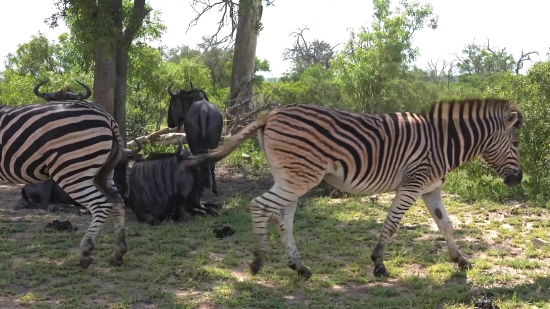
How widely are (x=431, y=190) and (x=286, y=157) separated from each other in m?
1.85

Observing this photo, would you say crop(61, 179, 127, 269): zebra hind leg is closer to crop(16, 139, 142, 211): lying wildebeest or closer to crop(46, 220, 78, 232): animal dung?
crop(46, 220, 78, 232): animal dung

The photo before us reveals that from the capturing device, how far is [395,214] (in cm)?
612

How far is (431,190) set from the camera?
639 centimetres

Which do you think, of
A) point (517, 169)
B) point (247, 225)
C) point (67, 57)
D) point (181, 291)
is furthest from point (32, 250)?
point (67, 57)

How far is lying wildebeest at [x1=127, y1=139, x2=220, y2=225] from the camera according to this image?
8359 millimetres

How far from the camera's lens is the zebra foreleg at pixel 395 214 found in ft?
19.8

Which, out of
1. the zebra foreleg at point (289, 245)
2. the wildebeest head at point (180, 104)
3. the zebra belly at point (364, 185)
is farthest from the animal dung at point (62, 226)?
the wildebeest head at point (180, 104)

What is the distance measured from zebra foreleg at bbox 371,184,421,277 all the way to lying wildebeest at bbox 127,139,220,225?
3.42 meters

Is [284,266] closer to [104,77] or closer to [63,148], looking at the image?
[63,148]

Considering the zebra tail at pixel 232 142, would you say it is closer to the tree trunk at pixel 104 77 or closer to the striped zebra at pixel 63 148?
the striped zebra at pixel 63 148

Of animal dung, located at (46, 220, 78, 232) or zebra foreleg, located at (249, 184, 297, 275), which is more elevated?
zebra foreleg, located at (249, 184, 297, 275)

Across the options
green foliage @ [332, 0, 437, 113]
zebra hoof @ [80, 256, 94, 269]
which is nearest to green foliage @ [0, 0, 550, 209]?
green foliage @ [332, 0, 437, 113]

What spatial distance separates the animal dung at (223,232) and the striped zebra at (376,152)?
158 centimetres

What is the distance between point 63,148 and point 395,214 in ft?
11.9
